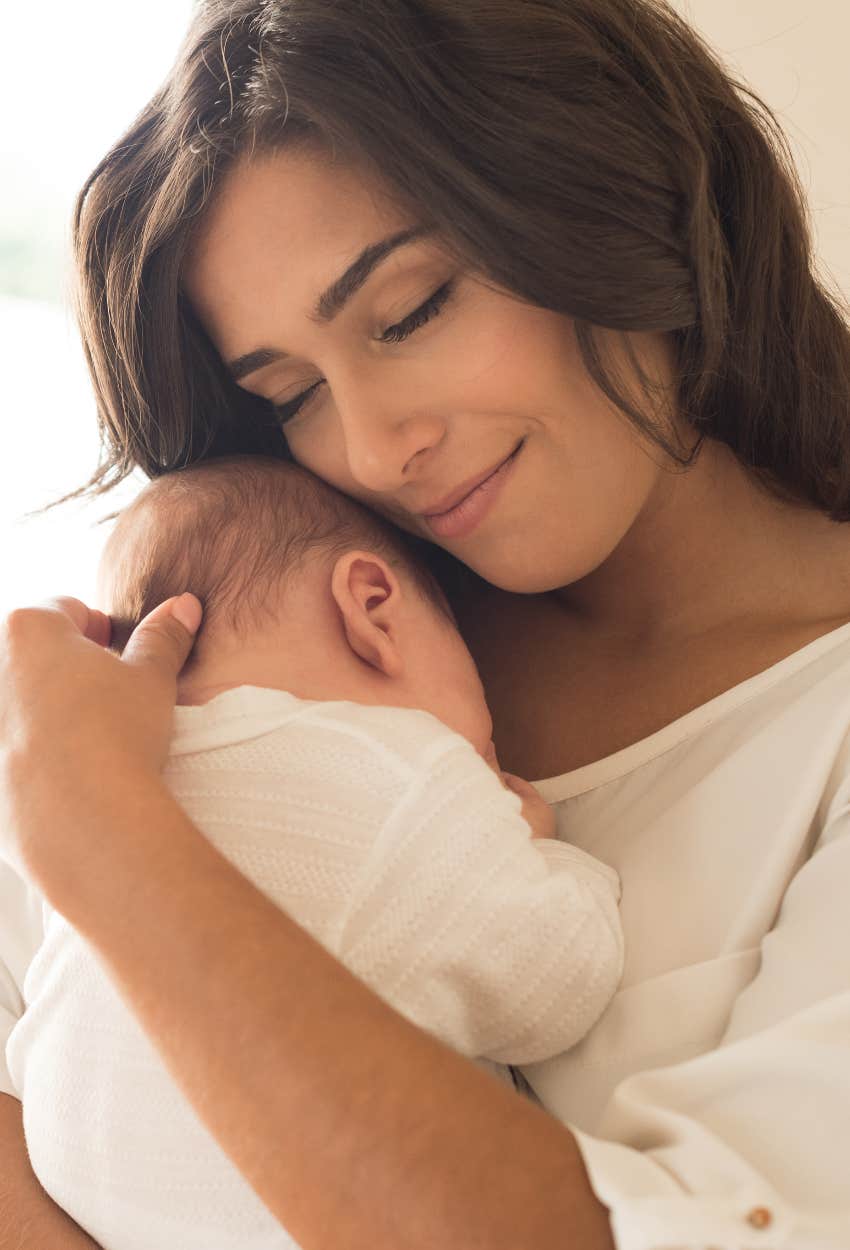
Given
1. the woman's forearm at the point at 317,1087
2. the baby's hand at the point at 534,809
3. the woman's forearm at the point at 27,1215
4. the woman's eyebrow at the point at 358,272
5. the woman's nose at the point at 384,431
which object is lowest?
the woman's forearm at the point at 27,1215

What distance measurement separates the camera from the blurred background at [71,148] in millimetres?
2738

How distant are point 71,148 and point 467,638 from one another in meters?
2.34

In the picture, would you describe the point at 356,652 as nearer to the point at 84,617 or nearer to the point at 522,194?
the point at 84,617

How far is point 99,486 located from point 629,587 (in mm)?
694

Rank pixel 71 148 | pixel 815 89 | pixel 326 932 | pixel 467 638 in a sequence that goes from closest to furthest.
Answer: pixel 326 932 < pixel 467 638 < pixel 815 89 < pixel 71 148

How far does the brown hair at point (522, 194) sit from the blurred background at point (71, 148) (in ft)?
3.64

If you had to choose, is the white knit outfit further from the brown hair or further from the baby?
the brown hair

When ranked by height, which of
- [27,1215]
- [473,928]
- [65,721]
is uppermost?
[65,721]

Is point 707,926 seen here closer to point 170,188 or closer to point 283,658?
point 283,658

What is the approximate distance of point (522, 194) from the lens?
1174mm

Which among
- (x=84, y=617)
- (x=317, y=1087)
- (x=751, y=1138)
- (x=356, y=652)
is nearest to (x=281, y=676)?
(x=356, y=652)

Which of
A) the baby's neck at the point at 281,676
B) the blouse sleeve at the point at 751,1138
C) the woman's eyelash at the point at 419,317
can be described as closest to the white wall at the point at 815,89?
the woman's eyelash at the point at 419,317

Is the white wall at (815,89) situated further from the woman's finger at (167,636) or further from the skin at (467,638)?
the woman's finger at (167,636)

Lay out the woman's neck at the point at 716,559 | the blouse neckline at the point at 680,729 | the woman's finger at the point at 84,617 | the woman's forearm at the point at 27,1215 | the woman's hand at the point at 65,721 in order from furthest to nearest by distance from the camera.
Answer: the woman's neck at the point at 716,559 → the blouse neckline at the point at 680,729 → the woman's finger at the point at 84,617 → the woman's forearm at the point at 27,1215 → the woman's hand at the point at 65,721
